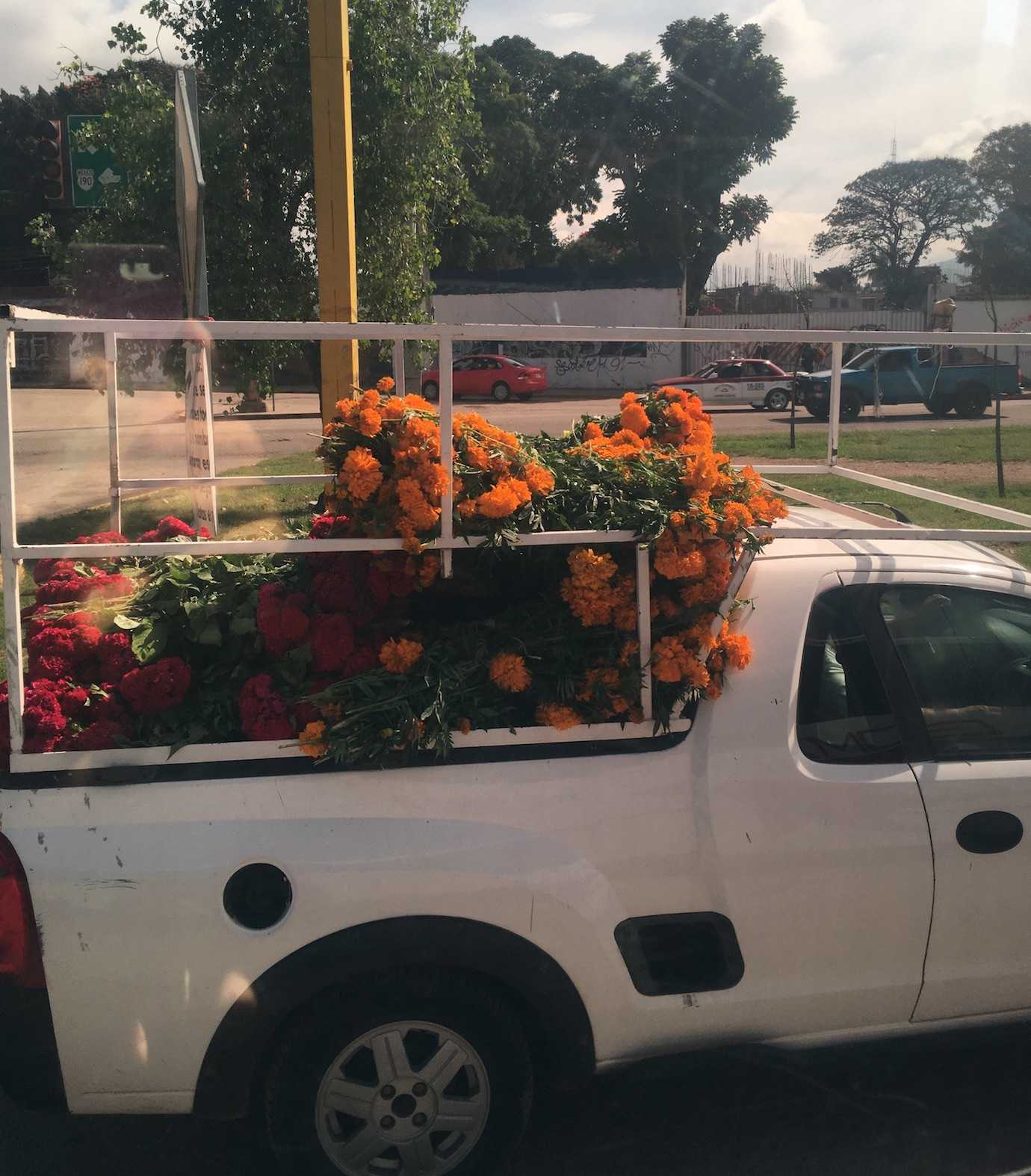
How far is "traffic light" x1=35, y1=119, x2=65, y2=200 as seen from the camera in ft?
34.4

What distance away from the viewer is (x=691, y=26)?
142 feet

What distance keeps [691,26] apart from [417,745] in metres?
46.5

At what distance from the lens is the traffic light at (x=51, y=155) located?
10.5 meters

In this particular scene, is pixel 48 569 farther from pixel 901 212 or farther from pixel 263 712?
pixel 901 212

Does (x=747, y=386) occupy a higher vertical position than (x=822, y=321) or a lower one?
lower

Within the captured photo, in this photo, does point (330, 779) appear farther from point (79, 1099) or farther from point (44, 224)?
point (44, 224)

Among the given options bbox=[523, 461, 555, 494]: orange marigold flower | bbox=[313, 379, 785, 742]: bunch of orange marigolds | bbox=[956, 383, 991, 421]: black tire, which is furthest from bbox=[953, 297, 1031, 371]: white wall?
bbox=[523, 461, 555, 494]: orange marigold flower

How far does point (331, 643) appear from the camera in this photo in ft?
9.03

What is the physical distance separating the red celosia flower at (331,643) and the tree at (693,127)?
1670 inches

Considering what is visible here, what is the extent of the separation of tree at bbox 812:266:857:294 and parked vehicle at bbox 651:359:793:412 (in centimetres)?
4480

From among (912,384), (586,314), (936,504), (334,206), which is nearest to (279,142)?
(334,206)

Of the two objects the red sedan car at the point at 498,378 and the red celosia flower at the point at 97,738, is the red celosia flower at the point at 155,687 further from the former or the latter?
the red sedan car at the point at 498,378

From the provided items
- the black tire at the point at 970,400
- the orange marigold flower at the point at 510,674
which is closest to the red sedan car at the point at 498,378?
the black tire at the point at 970,400

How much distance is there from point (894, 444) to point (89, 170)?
1222cm
